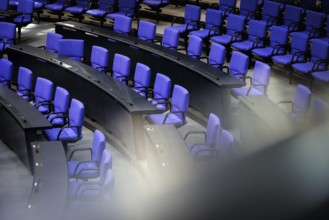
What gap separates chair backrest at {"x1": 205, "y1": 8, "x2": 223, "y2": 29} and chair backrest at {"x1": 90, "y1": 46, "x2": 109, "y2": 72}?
2.58 m

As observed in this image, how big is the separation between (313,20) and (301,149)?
9034 millimetres

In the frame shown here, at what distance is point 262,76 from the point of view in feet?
23.6

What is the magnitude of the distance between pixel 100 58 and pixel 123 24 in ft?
5.98

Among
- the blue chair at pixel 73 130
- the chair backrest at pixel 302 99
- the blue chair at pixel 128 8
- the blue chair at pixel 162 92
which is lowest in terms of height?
the blue chair at pixel 73 130

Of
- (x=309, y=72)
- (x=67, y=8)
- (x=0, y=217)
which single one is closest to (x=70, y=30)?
(x=67, y=8)

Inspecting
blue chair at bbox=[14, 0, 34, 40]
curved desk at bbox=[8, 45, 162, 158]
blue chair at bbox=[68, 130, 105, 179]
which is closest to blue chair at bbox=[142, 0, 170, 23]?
blue chair at bbox=[14, 0, 34, 40]

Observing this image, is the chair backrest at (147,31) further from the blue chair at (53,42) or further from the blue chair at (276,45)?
the blue chair at (276,45)

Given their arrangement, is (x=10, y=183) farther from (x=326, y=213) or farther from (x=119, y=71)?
(x=326, y=213)

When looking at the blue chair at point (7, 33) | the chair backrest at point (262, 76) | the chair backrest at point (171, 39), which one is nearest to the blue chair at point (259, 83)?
the chair backrest at point (262, 76)

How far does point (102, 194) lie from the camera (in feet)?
14.5

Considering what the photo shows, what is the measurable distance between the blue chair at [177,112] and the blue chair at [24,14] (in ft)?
17.3

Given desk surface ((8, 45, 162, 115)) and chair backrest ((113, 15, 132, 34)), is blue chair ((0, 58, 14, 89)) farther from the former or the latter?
chair backrest ((113, 15, 132, 34))

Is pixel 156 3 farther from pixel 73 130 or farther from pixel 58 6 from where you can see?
pixel 73 130

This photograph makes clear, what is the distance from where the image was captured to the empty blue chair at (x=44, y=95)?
6.68m
